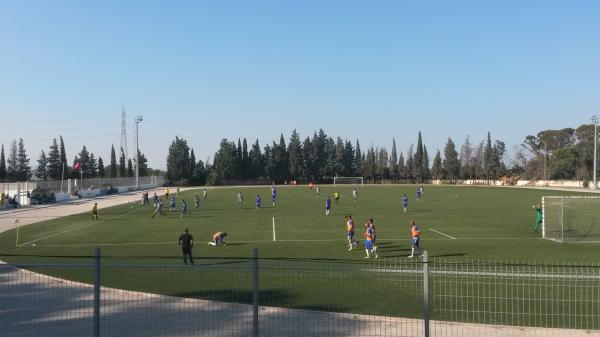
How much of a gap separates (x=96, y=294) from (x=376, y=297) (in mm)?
7546

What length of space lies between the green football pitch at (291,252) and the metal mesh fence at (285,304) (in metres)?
0.09

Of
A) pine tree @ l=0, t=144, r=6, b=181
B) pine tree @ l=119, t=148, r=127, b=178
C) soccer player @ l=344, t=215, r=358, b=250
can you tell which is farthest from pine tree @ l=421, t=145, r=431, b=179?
soccer player @ l=344, t=215, r=358, b=250

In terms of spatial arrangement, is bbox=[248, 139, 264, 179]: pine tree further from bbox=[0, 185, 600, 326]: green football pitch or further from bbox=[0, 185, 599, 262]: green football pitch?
bbox=[0, 185, 599, 262]: green football pitch

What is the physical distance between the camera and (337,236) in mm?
26078

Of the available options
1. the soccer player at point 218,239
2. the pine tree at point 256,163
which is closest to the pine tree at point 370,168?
the pine tree at point 256,163

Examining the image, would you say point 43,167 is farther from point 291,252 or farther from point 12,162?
point 291,252

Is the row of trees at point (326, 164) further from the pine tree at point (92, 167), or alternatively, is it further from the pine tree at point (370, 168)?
the pine tree at point (92, 167)

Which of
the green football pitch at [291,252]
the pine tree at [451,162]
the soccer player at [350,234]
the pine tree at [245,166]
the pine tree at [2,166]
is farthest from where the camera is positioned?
the pine tree at [245,166]

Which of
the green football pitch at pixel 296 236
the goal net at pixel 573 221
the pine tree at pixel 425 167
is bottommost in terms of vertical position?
the green football pitch at pixel 296 236

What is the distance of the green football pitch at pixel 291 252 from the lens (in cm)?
1235

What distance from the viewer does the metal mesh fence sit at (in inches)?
361

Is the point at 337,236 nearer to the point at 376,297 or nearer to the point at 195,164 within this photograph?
the point at 376,297

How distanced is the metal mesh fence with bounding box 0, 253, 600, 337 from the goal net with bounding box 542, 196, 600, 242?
34.4 ft

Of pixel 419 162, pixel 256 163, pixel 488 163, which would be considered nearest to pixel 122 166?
pixel 256 163
